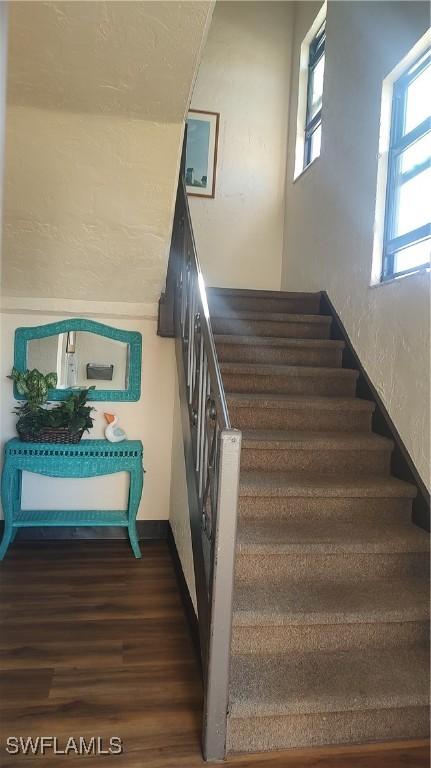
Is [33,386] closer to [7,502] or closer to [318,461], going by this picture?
[7,502]

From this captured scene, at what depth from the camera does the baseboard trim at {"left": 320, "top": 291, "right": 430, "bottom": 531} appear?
6.93 ft

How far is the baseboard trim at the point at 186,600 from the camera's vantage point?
200 cm

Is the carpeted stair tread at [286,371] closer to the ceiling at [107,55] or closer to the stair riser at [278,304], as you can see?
the stair riser at [278,304]

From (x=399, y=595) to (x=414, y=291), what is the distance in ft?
4.35

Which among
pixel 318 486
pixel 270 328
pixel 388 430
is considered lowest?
pixel 318 486

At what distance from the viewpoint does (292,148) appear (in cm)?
437

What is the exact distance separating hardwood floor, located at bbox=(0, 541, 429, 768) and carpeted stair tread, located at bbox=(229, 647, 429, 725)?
0.16m

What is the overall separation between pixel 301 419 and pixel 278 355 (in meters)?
0.57

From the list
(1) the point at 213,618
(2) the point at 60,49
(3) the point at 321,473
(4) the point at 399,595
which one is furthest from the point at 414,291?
(2) the point at 60,49

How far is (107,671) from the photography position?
1841mm

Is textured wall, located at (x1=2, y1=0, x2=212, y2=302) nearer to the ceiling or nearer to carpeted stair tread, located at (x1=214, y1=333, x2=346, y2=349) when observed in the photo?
the ceiling

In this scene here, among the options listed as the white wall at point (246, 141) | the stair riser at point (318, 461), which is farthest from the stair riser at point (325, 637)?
the white wall at point (246, 141)

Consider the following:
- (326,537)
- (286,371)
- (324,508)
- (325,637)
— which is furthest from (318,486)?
(286,371)

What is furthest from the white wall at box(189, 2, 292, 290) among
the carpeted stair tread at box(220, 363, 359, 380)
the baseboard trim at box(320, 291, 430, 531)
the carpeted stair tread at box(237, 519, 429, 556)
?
the carpeted stair tread at box(237, 519, 429, 556)
